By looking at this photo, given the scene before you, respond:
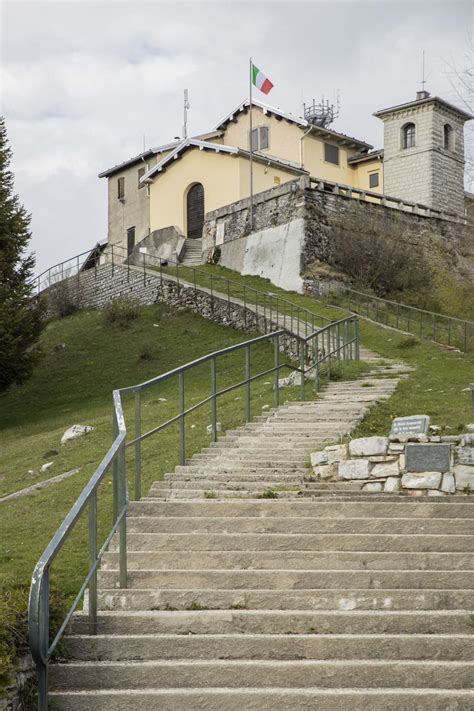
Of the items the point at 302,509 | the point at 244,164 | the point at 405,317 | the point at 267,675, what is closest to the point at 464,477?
the point at 302,509

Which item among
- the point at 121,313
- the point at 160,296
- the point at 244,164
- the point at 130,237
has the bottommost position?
the point at 121,313

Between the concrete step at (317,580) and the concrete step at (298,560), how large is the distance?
10.3 inches

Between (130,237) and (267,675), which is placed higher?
(130,237)

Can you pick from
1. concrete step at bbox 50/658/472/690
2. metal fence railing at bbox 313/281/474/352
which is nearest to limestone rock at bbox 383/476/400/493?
concrete step at bbox 50/658/472/690

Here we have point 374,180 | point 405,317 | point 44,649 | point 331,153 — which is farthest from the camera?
point 374,180

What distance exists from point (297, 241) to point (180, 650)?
28.9 m

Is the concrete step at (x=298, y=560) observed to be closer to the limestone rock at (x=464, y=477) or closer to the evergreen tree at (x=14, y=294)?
the limestone rock at (x=464, y=477)

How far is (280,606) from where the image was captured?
268 inches

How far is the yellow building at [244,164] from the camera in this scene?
41.5 m

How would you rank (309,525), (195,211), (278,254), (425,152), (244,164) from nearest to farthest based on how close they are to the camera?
(309,525) → (278,254) → (244,164) → (425,152) → (195,211)

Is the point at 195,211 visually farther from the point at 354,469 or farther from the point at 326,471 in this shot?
the point at 354,469

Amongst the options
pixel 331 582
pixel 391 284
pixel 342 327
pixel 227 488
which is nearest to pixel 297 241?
pixel 391 284

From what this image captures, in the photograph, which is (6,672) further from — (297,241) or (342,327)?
(297,241)

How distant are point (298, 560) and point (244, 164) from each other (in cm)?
3502
